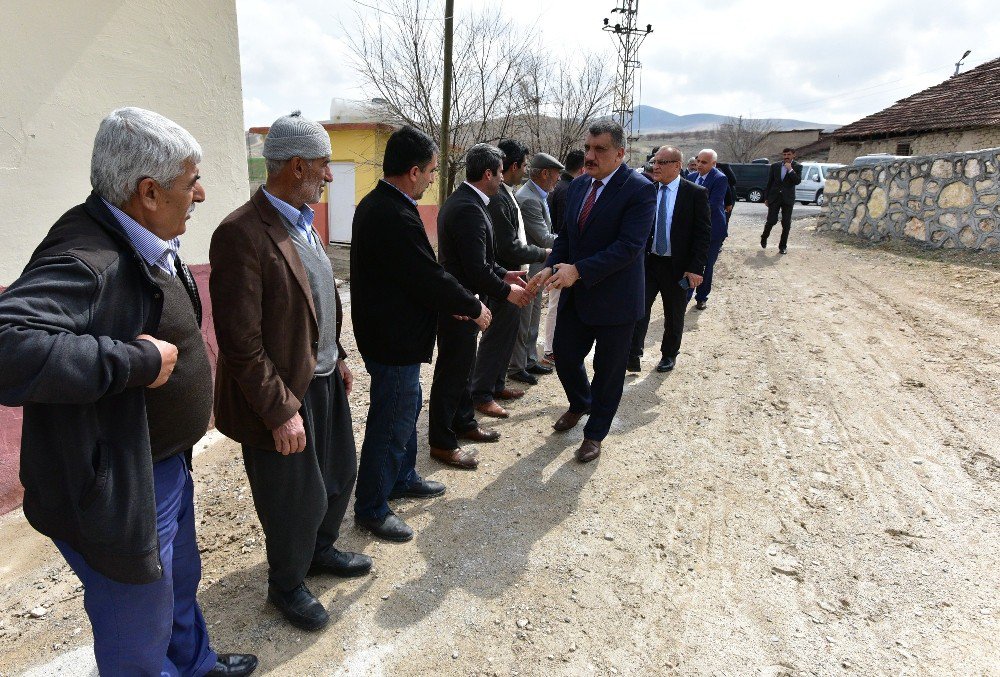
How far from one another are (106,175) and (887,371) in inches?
232

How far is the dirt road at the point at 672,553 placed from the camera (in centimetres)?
238

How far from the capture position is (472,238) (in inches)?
139

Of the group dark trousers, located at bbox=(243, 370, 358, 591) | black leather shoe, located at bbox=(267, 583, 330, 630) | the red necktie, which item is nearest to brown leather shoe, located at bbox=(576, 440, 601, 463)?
the red necktie

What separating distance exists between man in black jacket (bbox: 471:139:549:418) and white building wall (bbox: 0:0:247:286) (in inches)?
79.2

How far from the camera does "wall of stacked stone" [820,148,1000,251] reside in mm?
9102

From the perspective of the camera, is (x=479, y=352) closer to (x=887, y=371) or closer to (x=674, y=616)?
(x=674, y=616)

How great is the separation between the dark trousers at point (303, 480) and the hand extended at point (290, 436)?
119 millimetres

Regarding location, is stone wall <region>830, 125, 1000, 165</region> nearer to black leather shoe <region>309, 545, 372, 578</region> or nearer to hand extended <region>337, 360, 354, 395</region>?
hand extended <region>337, 360, 354, 395</region>

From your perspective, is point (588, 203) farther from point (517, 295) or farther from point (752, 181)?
point (752, 181)

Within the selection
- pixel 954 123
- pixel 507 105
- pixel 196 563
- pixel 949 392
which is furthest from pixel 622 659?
pixel 954 123

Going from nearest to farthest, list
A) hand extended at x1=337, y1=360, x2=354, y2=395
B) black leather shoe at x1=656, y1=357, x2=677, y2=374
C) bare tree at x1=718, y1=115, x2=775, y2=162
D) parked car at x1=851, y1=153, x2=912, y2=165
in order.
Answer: hand extended at x1=337, y1=360, x2=354, y2=395 → black leather shoe at x1=656, y1=357, x2=677, y2=374 → parked car at x1=851, y1=153, x2=912, y2=165 → bare tree at x1=718, y1=115, x2=775, y2=162

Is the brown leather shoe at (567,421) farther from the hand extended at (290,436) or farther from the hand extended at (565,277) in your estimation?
the hand extended at (290,436)

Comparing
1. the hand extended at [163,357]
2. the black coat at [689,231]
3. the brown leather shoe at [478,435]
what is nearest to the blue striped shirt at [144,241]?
the hand extended at [163,357]

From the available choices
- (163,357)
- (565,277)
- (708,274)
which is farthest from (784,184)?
(163,357)
